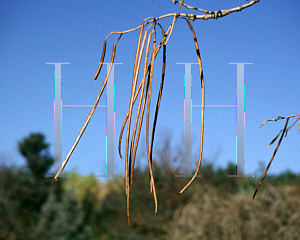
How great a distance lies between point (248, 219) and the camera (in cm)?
317

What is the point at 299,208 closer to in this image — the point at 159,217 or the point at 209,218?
the point at 209,218

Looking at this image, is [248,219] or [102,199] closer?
[248,219]

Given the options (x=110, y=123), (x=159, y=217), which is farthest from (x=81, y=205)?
(x=110, y=123)

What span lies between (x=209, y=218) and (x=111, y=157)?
113 centimetres

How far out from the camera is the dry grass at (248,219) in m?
2.88

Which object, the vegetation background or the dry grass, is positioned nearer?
the dry grass

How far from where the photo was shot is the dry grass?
2876 mm

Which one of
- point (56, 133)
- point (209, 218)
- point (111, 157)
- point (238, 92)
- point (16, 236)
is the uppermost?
point (238, 92)

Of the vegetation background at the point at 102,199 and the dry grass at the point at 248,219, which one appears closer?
the dry grass at the point at 248,219

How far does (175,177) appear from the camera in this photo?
488 cm

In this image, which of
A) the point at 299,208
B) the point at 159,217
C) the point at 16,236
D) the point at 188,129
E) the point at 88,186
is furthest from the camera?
the point at 88,186

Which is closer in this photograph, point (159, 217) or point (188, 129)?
point (188, 129)

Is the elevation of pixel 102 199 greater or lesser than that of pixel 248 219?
lesser

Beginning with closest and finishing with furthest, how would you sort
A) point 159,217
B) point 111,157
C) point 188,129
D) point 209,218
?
point 209,218
point 111,157
point 188,129
point 159,217
